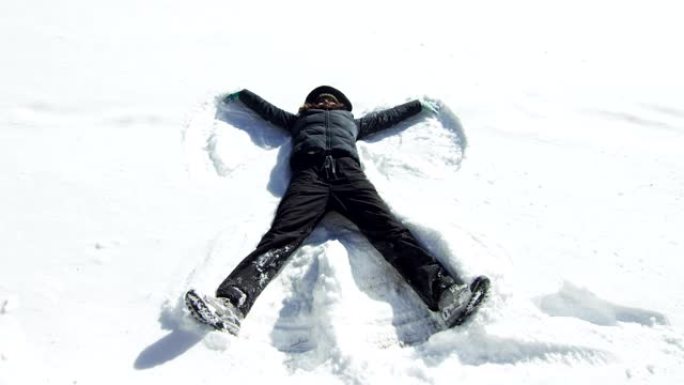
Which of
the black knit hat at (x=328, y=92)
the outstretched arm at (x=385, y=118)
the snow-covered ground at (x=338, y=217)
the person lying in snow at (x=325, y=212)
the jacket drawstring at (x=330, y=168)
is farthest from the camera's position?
the black knit hat at (x=328, y=92)

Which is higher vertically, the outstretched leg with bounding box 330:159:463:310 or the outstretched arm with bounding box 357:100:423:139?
the outstretched arm with bounding box 357:100:423:139

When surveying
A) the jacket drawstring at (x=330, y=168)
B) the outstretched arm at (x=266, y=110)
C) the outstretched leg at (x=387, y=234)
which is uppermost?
the outstretched arm at (x=266, y=110)

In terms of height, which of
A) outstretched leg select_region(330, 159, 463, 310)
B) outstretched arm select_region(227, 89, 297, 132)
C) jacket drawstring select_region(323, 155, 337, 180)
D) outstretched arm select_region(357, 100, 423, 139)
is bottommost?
outstretched leg select_region(330, 159, 463, 310)

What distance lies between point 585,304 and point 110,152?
309 centimetres

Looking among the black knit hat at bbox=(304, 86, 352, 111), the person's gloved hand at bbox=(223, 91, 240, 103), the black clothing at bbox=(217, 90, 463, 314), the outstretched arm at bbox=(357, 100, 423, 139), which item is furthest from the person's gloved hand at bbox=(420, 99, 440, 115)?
the person's gloved hand at bbox=(223, 91, 240, 103)

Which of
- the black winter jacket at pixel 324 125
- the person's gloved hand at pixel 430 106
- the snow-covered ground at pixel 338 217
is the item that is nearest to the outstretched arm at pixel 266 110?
the black winter jacket at pixel 324 125

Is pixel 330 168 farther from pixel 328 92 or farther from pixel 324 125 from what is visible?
pixel 328 92

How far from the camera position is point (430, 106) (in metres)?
4.18

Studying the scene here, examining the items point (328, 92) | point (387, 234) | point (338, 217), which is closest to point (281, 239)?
point (338, 217)

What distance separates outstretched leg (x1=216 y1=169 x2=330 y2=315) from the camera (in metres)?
2.62

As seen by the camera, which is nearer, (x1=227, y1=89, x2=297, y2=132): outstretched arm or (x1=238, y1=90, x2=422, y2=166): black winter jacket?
(x1=238, y1=90, x2=422, y2=166): black winter jacket

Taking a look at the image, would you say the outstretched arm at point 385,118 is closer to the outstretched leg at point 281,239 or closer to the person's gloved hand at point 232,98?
the outstretched leg at point 281,239

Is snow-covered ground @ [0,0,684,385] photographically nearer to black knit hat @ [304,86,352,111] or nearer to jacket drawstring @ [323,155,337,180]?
black knit hat @ [304,86,352,111]

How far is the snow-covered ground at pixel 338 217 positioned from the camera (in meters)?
2.39
